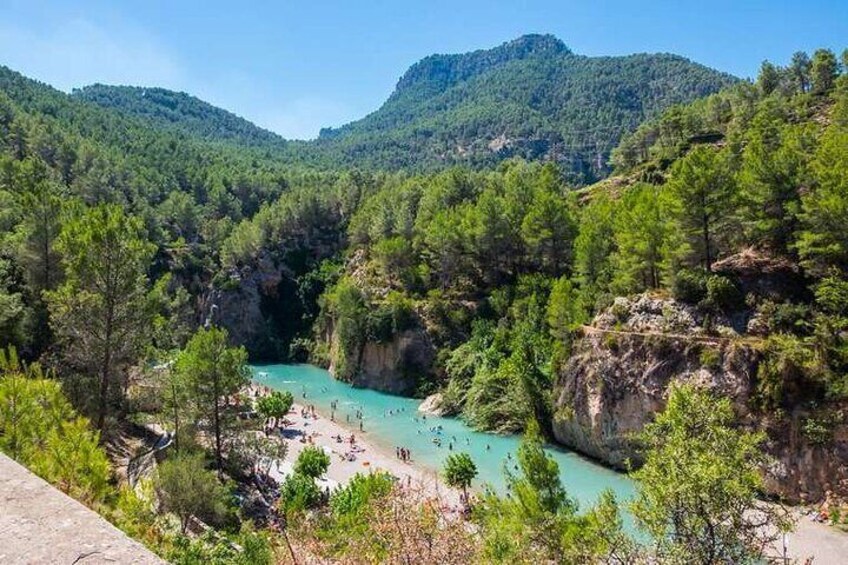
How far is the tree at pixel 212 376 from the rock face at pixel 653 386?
886 inches

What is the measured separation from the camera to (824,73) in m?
89.0

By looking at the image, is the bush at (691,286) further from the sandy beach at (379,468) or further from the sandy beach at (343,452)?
the sandy beach at (343,452)

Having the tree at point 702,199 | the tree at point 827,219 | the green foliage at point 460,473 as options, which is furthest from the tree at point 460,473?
the tree at point 827,219

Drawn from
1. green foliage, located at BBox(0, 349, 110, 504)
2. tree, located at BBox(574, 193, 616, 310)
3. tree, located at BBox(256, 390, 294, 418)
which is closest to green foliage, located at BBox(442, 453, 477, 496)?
tree, located at BBox(574, 193, 616, 310)

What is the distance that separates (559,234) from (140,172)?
90206mm

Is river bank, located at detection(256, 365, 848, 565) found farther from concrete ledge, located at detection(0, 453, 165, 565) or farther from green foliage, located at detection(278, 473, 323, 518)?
concrete ledge, located at detection(0, 453, 165, 565)

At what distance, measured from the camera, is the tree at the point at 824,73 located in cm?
8856

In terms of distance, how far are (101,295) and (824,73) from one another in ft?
342

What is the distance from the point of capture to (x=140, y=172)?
114 metres

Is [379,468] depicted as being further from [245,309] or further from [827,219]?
[245,309]

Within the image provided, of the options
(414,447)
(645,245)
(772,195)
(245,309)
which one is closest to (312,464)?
(414,447)

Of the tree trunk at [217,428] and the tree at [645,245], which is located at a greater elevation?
the tree at [645,245]

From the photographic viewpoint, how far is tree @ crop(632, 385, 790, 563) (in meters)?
12.4

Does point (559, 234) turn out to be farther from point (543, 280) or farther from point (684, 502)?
point (684, 502)
